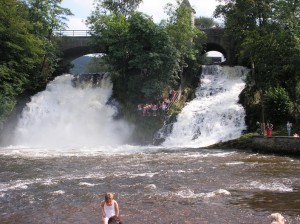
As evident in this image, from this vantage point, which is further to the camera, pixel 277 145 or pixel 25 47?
pixel 25 47

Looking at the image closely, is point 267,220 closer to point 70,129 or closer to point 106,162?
point 106,162

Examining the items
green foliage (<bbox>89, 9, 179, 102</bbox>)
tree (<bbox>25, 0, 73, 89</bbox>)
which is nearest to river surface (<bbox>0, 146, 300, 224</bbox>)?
green foliage (<bbox>89, 9, 179, 102</bbox>)

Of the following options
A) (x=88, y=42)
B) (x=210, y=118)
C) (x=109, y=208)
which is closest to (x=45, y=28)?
(x=88, y=42)

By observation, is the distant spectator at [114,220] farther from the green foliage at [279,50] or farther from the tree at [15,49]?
the tree at [15,49]

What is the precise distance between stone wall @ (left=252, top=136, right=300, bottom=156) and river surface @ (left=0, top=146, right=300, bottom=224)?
1598 millimetres

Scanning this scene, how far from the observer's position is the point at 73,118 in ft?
115

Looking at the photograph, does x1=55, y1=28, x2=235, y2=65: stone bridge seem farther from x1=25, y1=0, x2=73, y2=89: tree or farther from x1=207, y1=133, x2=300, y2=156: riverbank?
x1=207, y1=133, x2=300, y2=156: riverbank

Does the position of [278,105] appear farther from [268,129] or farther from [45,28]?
[45,28]

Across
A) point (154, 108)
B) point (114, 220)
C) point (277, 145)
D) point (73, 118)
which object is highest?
point (154, 108)

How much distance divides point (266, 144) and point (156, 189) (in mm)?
11449

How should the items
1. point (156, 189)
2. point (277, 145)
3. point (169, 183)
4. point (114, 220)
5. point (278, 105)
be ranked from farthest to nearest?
point (278, 105)
point (277, 145)
point (169, 183)
point (156, 189)
point (114, 220)

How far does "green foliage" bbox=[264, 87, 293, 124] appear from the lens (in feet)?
88.5

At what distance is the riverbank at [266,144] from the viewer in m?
20.9

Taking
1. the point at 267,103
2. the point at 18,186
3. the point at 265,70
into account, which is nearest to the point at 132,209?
Result: the point at 18,186
